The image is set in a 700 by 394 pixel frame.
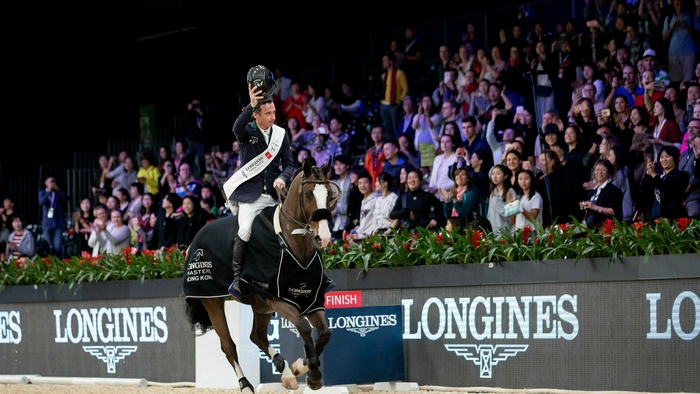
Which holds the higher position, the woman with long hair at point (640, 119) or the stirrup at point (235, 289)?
the woman with long hair at point (640, 119)

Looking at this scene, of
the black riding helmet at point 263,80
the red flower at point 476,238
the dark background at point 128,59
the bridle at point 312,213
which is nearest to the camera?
the bridle at point 312,213

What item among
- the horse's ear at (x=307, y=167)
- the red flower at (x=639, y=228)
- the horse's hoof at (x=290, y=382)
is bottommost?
the horse's hoof at (x=290, y=382)

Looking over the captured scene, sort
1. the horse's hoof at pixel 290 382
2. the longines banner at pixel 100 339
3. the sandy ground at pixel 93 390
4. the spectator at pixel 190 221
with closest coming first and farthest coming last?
the horse's hoof at pixel 290 382 < the sandy ground at pixel 93 390 < the longines banner at pixel 100 339 < the spectator at pixel 190 221

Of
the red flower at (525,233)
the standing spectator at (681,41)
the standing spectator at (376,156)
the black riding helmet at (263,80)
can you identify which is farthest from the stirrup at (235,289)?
the standing spectator at (681,41)

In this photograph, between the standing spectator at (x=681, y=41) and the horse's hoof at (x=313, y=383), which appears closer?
the horse's hoof at (x=313, y=383)

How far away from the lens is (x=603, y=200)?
1123cm

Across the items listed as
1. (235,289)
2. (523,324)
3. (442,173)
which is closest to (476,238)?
(523,324)

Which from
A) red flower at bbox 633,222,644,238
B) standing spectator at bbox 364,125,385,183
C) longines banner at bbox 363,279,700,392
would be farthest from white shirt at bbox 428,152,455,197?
red flower at bbox 633,222,644,238

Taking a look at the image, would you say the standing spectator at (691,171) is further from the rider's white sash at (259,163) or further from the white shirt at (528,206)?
the rider's white sash at (259,163)

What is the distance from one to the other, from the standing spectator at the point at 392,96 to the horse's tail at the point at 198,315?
26.2 feet

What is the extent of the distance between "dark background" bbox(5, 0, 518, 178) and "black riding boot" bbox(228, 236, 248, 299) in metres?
13.5

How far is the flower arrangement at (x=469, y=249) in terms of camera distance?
8.43 metres

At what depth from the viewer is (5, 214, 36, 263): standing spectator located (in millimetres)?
18578

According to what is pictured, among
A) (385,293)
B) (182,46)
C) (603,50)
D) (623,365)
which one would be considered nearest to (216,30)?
(182,46)
